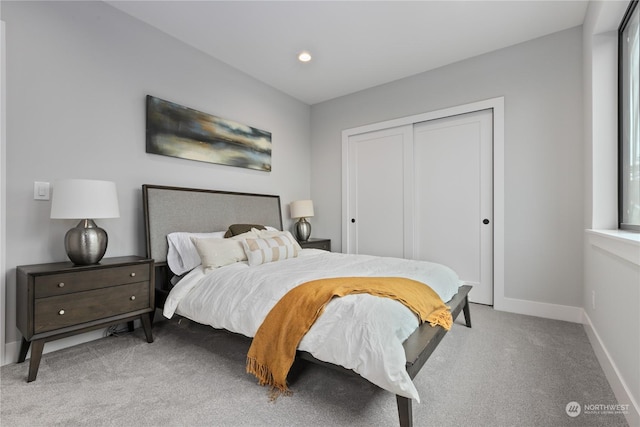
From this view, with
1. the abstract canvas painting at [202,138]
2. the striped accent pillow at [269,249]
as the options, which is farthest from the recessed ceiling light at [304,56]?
the striped accent pillow at [269,249]

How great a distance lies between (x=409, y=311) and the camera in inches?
59.7

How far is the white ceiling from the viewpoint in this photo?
2.46 m

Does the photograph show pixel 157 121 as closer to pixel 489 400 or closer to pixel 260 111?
pixel 260 111

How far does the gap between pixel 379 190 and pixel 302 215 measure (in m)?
1.10

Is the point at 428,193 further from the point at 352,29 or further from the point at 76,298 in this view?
the point at 76,298

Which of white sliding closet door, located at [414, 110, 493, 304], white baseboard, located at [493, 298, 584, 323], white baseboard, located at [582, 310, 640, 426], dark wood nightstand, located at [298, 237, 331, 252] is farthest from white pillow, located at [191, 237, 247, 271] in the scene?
white baseboard, located at [493, 298, 584, 323]

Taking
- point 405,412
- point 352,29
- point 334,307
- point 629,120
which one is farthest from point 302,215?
point 629,120

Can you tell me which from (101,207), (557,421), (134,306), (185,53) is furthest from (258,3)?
(557,421)

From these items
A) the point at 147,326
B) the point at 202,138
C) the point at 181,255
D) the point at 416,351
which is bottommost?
the point at 147,326

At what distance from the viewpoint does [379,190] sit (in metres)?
3.98

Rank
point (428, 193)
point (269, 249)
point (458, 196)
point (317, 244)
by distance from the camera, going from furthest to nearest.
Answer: point (317, 244) < point (428, 193) < point (458, 196) < point (269, 249)

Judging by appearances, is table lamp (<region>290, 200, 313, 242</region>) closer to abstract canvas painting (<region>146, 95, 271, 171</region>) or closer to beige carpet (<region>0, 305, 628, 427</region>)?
abstract canvas painting (<region>146, 95, 271, 171</region>)

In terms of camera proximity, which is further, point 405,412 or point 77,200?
point 77,200

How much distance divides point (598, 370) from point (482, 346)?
2.08ft
